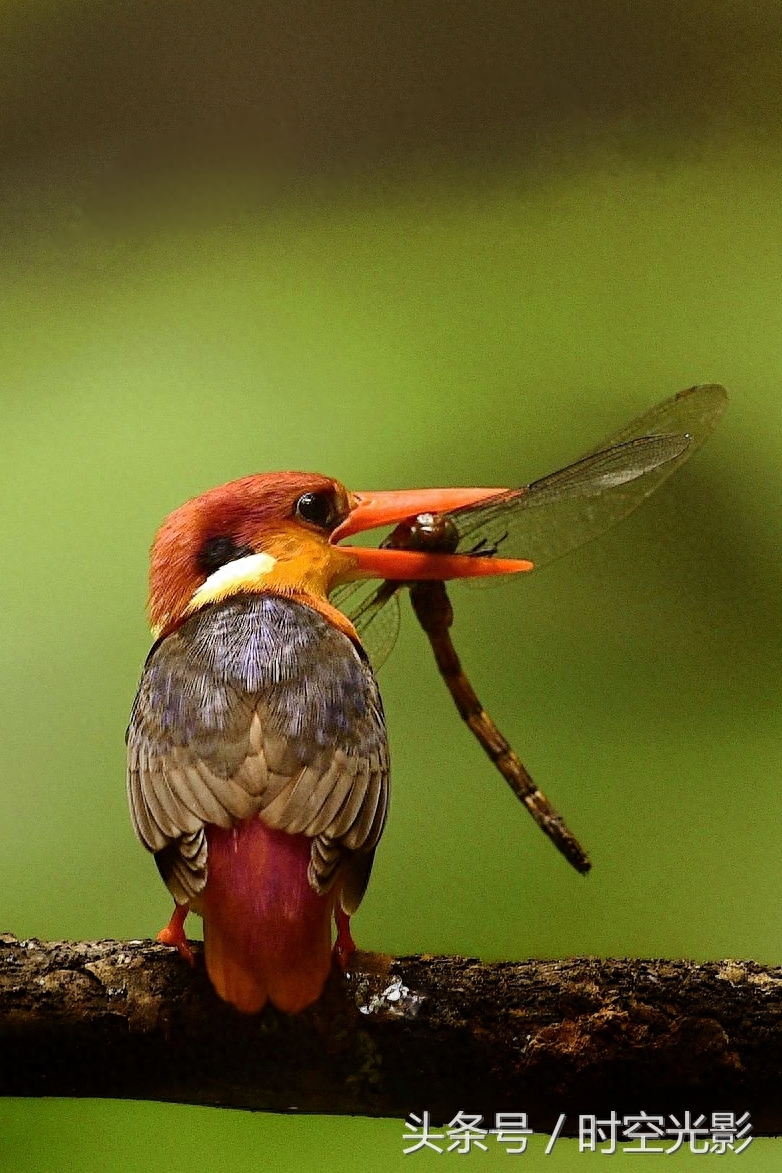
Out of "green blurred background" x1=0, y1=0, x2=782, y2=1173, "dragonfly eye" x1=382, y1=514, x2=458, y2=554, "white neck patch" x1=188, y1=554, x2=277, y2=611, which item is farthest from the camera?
"green blurred background" x1=0, y1=0, x2=782, y2=1173

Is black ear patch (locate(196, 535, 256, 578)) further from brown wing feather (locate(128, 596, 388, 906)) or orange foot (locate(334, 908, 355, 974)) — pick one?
orange foot (locate(334, 908, 355, 974))

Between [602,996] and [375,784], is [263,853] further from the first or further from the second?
[602,996]

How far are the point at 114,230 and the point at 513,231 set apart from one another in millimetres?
554

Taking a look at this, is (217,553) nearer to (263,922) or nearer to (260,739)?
(260,739)

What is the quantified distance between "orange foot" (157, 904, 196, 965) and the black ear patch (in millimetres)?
319

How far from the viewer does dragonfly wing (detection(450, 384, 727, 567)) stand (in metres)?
1.31

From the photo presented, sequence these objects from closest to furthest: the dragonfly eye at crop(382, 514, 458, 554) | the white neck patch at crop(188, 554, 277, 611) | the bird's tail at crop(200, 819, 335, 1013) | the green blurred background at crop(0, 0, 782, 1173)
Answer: the bird's tail at crop(200, 819, 335, 1013) → the white neck patch at crop(188, 554, 277, 611) → the dragonfly eye at crop(382, 514, 458, 554) → the green blurred background at crop(0, 0, 782, 1173)

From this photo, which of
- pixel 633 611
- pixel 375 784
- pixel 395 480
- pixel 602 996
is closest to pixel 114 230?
pixel 395 480

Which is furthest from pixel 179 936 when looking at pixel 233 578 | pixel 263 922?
pixel 233 578

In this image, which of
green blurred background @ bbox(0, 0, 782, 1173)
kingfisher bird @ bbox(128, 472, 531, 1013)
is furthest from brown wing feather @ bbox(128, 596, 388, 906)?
green blurred background @ bbox(0, 0, 782, 1173)

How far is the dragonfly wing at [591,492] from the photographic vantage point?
4.28 ft

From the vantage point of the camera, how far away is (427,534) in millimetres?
1238

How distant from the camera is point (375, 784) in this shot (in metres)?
1.02

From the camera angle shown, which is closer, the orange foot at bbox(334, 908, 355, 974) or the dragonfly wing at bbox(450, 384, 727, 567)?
the orange foot at bbox(334, 908, 355, 974)
